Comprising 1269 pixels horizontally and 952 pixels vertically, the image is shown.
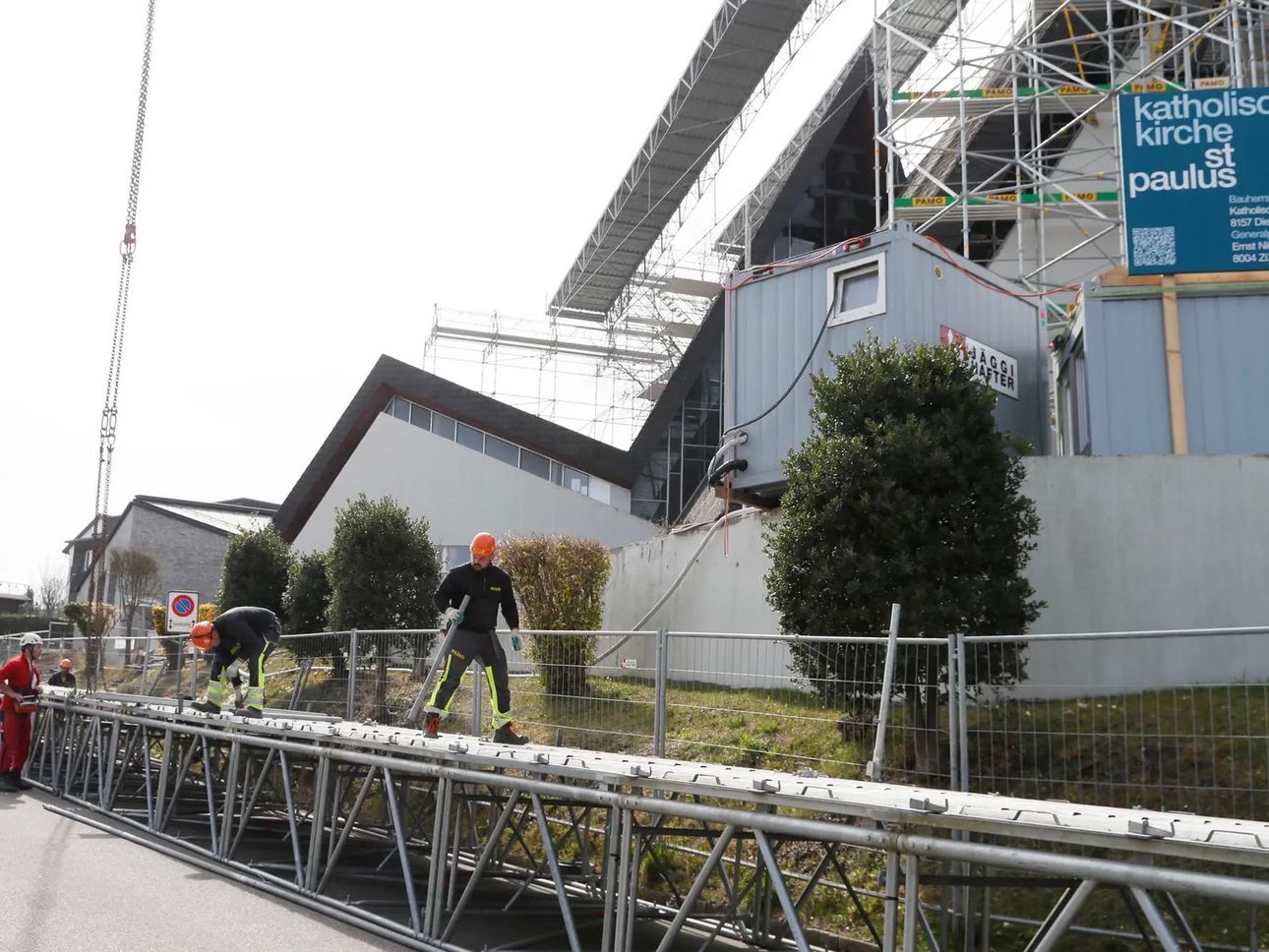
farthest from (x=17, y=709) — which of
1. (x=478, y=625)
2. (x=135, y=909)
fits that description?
(x=478, y=625)

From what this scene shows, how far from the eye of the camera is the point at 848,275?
562 inches

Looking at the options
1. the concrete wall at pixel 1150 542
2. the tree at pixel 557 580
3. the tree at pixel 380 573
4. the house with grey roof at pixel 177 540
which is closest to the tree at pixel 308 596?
the tree at pixel 380 573

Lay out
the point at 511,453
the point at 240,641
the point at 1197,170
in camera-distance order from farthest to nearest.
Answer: the point at 511,453
the point at 1197,170
the point at 240,641

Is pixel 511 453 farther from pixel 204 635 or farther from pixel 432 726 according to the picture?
pixel 432 726

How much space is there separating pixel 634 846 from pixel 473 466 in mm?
25055

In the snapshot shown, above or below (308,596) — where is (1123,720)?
below

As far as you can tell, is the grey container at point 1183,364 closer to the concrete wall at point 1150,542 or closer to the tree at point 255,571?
the concrete wall at point 1150,542

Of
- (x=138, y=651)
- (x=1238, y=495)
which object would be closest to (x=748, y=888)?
(x=1238, y=495)

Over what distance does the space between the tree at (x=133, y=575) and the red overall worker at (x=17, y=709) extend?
24801mm

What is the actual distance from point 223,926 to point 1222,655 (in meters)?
6.03

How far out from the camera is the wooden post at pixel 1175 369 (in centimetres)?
1287

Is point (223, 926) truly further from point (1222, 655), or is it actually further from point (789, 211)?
point (789, 211)

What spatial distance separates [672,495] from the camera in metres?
32.2

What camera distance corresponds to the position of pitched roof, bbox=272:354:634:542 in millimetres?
31625
